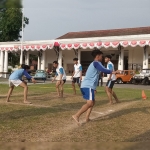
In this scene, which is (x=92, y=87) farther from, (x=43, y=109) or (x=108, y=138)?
(x=43, y=109)

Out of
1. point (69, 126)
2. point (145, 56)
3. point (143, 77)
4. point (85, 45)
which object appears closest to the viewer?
point (69, 126)

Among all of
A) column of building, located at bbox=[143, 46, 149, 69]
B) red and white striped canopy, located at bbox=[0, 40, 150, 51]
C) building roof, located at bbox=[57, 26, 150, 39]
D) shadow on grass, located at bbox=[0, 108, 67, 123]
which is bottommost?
shadow on grass, located at bbox=[0, 108, 67, 123]

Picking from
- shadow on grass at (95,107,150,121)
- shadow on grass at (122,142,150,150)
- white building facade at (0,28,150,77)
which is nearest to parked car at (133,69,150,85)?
white building facade at (0,28,150,77)

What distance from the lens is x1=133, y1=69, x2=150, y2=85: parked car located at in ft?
86.6

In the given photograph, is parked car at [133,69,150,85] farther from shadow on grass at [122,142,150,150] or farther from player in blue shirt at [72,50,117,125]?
Answer: shadow on grass at [122,142,150,150]

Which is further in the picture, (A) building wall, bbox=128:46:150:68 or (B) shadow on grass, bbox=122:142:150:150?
(A) building wall, bbox=128:46:150:68

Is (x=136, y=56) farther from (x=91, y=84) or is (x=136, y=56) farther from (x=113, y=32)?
(x=91, y=84)

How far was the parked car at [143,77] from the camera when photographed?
86.6 ft

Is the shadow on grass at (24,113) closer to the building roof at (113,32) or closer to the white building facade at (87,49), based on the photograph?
the white building facade at (87,49)

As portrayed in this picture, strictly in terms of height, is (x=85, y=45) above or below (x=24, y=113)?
above

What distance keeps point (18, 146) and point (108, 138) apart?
166 centimetres

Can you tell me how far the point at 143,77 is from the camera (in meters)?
26.7

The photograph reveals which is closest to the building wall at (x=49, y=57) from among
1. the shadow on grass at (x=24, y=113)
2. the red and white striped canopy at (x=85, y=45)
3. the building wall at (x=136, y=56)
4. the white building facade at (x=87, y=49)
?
the white building facade at (x=87, y=49)

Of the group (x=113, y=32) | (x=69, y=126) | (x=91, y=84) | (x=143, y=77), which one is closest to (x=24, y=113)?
(x=69, y=126)
